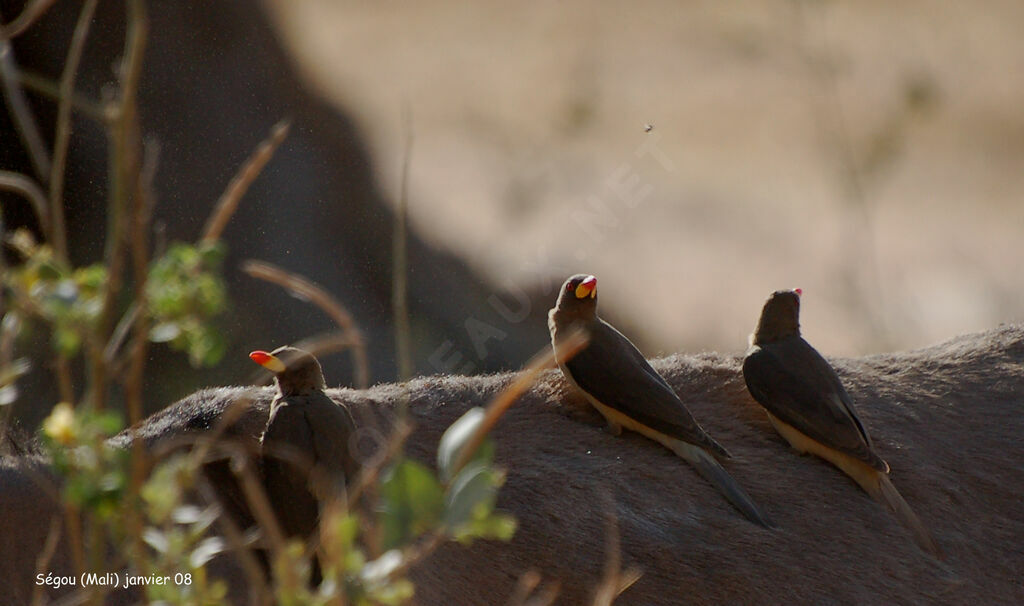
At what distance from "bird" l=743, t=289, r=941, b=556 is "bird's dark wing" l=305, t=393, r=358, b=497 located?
1.12 m

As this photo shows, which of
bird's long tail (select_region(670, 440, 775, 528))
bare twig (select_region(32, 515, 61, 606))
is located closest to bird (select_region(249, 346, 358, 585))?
bare twig (select_region(32, 515, 61, 606))

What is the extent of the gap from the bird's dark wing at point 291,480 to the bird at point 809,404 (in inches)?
47.4

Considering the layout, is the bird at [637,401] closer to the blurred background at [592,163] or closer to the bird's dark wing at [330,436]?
the bird's dark wing at [330,436]

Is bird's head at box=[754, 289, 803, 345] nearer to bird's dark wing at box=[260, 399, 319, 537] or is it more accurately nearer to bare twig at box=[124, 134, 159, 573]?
bird's dark wing at box=[260, 399, 319, 537]

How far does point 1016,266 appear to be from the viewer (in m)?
8.53

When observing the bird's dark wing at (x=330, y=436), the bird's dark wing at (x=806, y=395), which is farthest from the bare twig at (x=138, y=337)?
the bird's dark wing at (x=806, y=395)

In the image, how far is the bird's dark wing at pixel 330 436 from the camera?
2.21m

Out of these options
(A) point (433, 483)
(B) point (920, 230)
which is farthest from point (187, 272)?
(B) point (920, 230)

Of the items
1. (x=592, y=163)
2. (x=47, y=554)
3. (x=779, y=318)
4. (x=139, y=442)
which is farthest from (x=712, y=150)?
(x=139, y=442)

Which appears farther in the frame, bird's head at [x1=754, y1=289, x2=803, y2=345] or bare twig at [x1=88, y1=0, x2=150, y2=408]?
bird's head at [x1=754, y1=289, x2=803, y2=345]

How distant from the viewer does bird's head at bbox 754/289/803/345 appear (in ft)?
9.73

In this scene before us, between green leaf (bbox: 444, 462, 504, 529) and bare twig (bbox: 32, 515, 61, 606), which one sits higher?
green leaf (bbox: 444, 462, 504, 529)

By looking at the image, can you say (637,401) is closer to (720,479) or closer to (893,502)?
(720,479)

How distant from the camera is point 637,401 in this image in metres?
2.76
